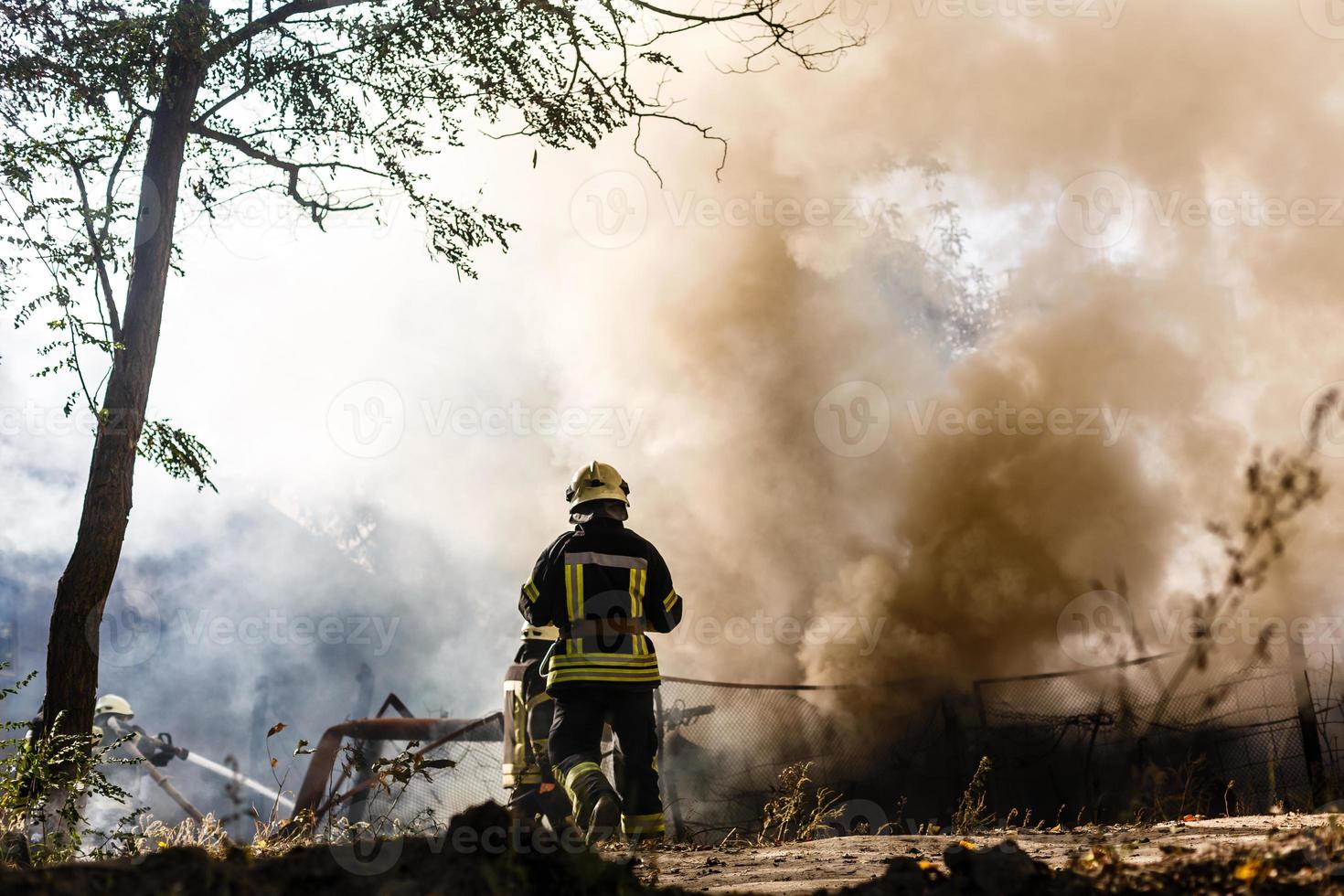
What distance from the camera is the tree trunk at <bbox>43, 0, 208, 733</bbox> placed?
6.47 metres

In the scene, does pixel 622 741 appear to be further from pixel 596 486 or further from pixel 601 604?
pixel 596 486

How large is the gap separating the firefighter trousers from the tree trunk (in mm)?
3204

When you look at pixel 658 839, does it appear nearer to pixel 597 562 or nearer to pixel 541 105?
pixel 597 562

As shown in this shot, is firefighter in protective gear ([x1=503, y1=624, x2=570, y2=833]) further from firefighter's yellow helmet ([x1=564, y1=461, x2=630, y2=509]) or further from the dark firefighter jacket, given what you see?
firefighter's yellow helmet ([x1=564, y1=461, x2=630, y2=509])

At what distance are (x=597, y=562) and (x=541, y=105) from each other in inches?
165

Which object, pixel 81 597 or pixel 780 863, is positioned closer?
pixel 780 863

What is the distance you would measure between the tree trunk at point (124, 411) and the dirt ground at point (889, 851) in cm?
420

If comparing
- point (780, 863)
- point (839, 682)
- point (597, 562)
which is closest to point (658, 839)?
point (780, 863)

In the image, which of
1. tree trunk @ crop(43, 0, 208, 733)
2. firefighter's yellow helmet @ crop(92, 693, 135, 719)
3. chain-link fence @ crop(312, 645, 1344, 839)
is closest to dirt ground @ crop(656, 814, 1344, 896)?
chain-link fence @ crop(312, 645, 1344, 839)

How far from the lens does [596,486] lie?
6.29 meters

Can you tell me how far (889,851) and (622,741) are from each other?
1703 mm

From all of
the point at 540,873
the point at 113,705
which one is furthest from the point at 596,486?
the point at 113,705

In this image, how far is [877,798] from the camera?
10562 millimetres

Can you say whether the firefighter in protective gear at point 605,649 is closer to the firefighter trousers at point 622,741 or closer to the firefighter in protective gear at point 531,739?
the firefighter trousers at point 622,741
